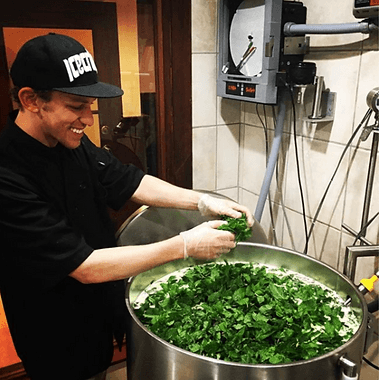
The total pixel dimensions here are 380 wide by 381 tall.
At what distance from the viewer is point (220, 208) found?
62.2 inches

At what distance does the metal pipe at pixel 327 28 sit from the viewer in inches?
59.6

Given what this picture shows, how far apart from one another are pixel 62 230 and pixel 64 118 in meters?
0.34

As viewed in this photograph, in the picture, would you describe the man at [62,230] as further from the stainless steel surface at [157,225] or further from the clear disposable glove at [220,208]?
the stainless steel surface at [157,225]

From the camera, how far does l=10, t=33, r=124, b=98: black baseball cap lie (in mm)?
1173

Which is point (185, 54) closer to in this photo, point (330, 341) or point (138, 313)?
point (138, 313)

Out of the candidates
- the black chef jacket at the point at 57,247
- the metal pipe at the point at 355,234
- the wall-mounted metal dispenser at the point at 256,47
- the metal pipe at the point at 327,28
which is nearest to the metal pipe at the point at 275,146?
the wall-mounted metal dispenser at the point at 256,47

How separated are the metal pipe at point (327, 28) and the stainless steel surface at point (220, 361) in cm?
89

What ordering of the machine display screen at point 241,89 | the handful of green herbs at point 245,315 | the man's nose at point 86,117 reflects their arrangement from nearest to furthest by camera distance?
the handful of green herbs at point 245,315, the man's nose at point 86,117, the machine display screen at point 241,89

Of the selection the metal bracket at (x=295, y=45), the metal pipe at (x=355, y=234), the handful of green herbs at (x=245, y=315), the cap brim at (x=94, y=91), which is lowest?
the handful of green herbs at (x=245, y=315)

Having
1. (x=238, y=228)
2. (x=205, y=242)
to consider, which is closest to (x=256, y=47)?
(x=238, y=228)

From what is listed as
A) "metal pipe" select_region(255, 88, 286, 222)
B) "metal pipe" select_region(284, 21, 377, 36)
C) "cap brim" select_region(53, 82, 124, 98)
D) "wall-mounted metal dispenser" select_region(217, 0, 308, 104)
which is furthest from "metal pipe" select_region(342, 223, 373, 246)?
"cap brim" select_region(53, 82, 124, 98)

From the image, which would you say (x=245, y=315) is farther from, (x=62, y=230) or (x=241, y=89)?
(x=241, y=89)

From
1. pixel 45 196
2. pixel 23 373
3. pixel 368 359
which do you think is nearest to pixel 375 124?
pixel 368 359

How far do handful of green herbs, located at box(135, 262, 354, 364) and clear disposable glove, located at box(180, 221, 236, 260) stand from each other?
167 mm
